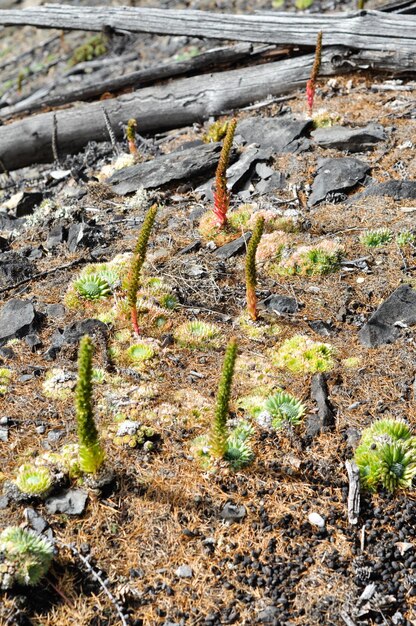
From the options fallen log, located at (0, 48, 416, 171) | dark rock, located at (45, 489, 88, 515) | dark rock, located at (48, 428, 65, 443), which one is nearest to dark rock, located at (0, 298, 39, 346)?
dark rock, located at (48, 428, 65, 443)

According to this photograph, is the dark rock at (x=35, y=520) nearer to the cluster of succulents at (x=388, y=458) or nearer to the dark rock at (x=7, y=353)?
the dark rock at (x=7, y=353)

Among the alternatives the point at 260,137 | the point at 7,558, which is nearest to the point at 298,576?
the point at 7,558

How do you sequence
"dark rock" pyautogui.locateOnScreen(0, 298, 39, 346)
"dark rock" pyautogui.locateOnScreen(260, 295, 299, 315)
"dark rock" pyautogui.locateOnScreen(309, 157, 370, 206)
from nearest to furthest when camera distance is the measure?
"dark rock" pyautogui.locateOnScreen(0, 298, 39, 346) < "dark rock" pyautogui.locateOnScreen(260, 295, 299, 315) < "dark rock" pyautogui.locateOnScreen(309, 157, 370, 206)

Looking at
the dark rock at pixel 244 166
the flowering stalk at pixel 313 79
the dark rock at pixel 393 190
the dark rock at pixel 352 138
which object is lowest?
the dark rock at pixel 393 190

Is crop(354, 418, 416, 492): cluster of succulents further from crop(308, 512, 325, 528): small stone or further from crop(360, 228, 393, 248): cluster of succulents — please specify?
crop(360, 228, 393, 248): cluster of succulents

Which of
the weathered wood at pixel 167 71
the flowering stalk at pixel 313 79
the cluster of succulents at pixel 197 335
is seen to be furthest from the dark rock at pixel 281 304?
the weathered wood at pixel 167 71

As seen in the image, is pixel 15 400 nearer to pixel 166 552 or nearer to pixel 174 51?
pixel 166 552

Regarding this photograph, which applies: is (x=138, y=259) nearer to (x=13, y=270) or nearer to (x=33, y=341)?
(x=33, y=341)
